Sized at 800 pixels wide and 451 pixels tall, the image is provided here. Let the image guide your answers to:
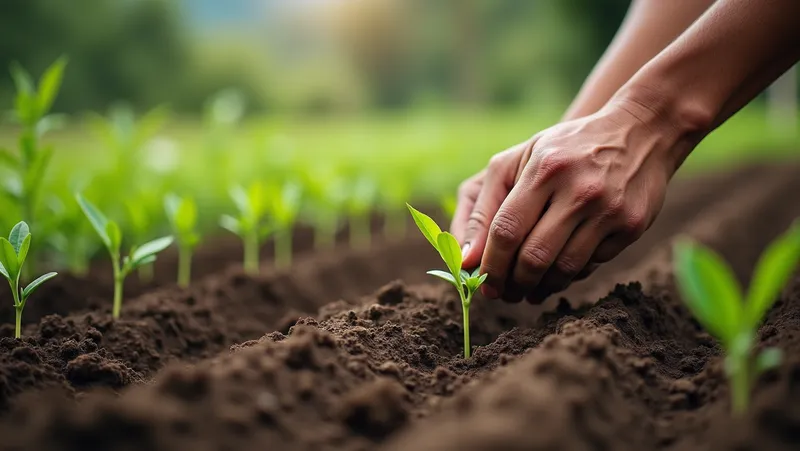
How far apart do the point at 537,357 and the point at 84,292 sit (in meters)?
1.86

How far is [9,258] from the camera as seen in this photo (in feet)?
5.00

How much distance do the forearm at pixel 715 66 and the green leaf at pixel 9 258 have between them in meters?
1.51

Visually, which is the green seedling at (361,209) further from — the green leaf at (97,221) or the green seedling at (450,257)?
the green seedling at (450,257)

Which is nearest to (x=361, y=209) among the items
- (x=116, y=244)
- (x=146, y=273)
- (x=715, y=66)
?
(x=146, y=273)

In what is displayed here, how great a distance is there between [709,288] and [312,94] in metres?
31.7

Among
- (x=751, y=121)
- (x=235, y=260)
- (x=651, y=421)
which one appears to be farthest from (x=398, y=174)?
(x=751, y=121)

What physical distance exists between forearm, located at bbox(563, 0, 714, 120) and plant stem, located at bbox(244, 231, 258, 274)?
135cm

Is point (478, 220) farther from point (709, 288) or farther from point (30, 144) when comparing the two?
point (30, 144)

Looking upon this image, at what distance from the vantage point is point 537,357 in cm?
110

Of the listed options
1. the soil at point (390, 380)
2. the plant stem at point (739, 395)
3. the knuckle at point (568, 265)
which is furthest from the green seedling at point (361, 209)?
the plant stem at point (739, 395)

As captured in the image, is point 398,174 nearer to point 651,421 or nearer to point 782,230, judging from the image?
point 782,230

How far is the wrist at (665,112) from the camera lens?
1.60 m

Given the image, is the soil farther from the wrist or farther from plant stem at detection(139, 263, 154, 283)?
plant stem at detection(139, 263, 154, 283)

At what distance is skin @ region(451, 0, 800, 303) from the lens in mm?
1536
